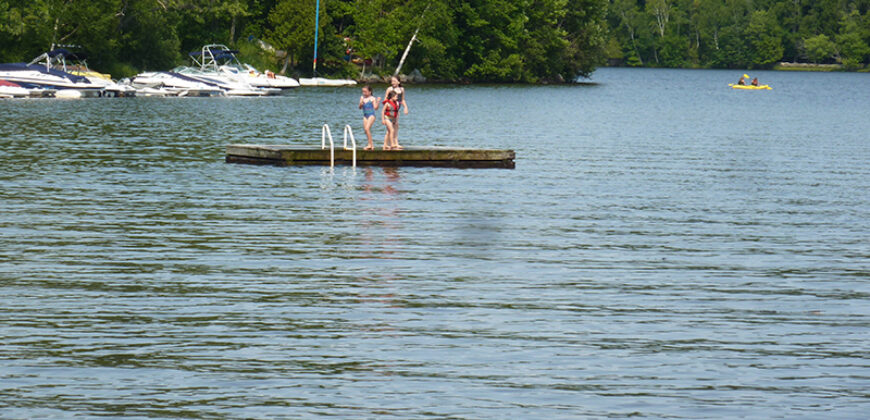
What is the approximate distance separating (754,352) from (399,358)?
363 cm

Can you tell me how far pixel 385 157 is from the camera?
35.7 meters

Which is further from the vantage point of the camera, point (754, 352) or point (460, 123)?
point (460, 123)

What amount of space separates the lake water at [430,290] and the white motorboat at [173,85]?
46.3m

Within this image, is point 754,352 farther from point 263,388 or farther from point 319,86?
point 319,86

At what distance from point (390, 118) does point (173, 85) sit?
51461 millimetres

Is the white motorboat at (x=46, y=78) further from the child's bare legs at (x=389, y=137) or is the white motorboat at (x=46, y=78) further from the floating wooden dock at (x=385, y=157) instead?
the child's bare legs at (x=389, y=137)

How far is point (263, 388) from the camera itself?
11688mm

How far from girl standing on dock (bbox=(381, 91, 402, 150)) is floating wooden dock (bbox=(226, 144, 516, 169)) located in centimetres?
45

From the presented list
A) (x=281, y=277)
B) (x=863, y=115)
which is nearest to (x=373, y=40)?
(x=863, y=115)

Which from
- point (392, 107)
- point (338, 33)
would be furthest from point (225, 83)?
point (392, 107)

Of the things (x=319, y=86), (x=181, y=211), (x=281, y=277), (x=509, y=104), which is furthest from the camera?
(x=319, y=86)

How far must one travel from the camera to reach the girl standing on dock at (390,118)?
34.7m

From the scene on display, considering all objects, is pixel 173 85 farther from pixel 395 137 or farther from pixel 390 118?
pixel 390 118

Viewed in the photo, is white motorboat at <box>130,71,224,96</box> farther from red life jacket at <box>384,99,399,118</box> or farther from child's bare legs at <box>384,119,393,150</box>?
red life jacket at <box>384,99,399,118</box>
